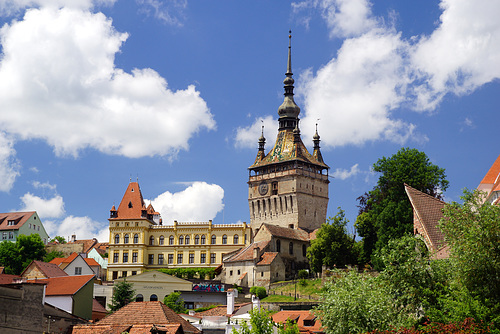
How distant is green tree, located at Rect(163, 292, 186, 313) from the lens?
246ft

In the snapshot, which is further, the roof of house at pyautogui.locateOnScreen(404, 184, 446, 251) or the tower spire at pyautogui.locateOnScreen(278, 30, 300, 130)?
the tower spire at pyautogui.locateOnScreen(278, 30, 300, 130)

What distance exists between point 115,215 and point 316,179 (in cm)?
3221

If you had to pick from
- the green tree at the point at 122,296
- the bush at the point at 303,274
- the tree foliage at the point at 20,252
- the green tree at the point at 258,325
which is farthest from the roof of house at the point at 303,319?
the tree foliage at the point at 20,252

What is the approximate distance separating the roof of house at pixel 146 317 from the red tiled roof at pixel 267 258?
50552 mm

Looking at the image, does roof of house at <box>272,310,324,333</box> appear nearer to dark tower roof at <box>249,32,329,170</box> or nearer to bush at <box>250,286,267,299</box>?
bush at <box>250,286,267,299</box>

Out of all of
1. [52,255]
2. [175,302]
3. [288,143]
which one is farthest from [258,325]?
[52,255]

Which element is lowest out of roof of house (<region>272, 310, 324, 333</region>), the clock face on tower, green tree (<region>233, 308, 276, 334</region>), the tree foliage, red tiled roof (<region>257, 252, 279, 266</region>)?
green tree (<region>233, 308, 276, 334</region>)

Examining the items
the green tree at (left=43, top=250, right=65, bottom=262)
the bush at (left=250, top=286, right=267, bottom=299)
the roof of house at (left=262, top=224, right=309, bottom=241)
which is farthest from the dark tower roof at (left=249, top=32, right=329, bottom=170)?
the green tree at (left=43, top=250, right=65, bottom=262)

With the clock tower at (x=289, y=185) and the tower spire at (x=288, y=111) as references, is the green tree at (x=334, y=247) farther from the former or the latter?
the tower spire at (x=288, y=111)

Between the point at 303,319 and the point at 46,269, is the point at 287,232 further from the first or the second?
the point at 303,319

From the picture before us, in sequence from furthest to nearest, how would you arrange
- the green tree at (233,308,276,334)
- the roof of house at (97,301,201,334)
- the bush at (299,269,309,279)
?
the bush at (299,269,309,279)
the roof of house at (97,301,201,334)
the green tree at (233,308,276,334)

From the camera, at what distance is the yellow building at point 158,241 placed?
112m

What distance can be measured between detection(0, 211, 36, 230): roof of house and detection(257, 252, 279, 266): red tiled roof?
49.5m

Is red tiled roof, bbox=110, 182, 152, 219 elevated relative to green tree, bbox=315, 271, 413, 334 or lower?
elevated
